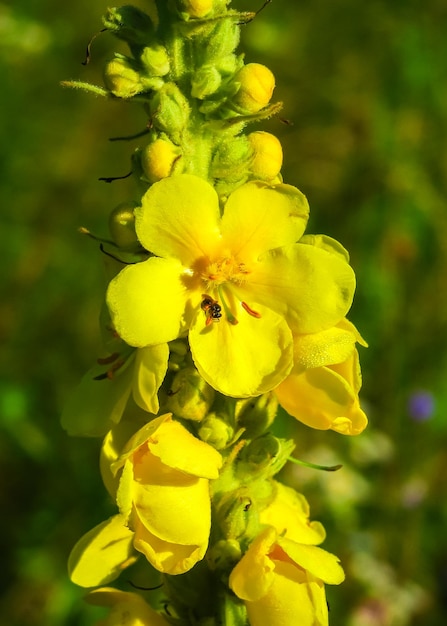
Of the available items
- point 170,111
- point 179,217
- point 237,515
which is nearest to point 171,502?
point 237,515

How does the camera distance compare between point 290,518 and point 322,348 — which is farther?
point 290,518

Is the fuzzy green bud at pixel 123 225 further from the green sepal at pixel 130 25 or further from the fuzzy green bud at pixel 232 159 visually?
the green sepal at pixel 130 25

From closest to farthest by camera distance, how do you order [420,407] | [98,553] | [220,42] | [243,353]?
1. [243,353]
2. [220,42]
3. [98,553]
4. [420,407]

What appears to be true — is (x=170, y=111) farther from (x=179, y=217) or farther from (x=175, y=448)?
(x=175, y=448)

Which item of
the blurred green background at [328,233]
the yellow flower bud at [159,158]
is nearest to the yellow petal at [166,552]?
the yellow flower bud at [159,158]

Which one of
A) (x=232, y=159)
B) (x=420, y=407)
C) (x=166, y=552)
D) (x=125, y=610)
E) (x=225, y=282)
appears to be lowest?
(x=420, y=407)

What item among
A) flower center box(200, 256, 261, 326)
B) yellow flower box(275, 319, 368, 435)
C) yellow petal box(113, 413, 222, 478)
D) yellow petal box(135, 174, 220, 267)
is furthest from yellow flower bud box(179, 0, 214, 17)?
yellow petal box(113, 413, 222, 478)

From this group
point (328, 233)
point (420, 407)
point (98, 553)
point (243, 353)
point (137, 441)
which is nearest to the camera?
point (137, 441)
